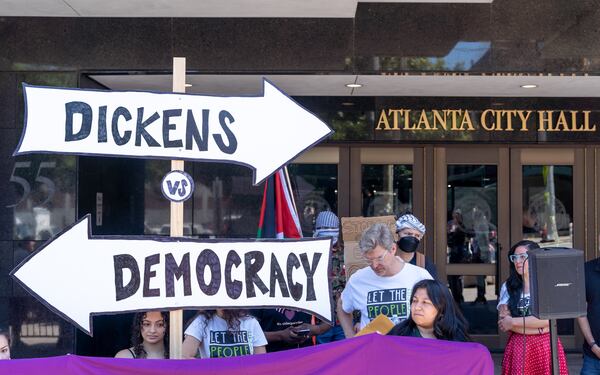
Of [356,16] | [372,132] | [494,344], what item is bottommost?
[494,344]

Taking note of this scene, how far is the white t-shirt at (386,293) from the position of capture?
196 inches

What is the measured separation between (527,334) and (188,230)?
4497mm

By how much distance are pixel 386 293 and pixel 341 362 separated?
1.16 metres

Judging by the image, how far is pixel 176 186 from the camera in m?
4.13

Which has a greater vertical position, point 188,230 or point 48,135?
point 48,135

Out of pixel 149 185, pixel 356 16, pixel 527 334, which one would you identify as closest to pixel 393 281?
pixel 527 334

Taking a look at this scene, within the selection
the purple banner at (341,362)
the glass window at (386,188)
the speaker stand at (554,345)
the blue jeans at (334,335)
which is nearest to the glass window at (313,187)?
the glass window at (386,188)

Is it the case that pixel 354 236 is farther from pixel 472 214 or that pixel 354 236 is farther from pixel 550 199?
pixel 550 199

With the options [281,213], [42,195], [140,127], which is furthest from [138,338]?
[42,195]

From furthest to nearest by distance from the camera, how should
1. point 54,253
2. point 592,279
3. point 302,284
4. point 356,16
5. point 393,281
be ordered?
point 356,16 < point 592,279 < point 393,281 < point 302,284 < point 54,253

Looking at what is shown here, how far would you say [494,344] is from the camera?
909 centimetres

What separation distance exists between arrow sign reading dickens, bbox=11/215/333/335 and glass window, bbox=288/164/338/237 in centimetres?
472

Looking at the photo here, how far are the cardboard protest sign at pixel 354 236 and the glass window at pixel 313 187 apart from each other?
6.20 feet

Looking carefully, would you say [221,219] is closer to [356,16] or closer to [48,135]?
[356,16]
